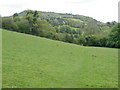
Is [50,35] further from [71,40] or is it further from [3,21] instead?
[3,21]

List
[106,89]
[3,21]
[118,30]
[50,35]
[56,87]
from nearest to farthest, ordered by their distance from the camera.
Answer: [56,87] → [106,89] → [3,21] → [118,30] → [50,35]

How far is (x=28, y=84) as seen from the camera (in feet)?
35.4

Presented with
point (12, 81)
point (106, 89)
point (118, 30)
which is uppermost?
point (118, 30)

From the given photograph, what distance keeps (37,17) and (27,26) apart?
15.4 metres

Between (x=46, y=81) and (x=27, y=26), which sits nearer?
(x=46, y=81)

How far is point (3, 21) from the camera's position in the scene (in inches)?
2798

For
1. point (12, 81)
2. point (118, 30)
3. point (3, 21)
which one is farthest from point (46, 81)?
point (118, 30)

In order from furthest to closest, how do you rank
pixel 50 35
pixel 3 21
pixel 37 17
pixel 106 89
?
pixel 37 17
pixel 50 35
pixel 3 21
pixel 106 89

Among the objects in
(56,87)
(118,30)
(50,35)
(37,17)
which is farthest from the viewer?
(37,17)

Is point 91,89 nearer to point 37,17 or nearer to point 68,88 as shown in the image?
point 68,88

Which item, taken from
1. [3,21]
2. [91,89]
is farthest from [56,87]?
[3,21]

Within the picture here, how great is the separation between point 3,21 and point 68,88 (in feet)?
219

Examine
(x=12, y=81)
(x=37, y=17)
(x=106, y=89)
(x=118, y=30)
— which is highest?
(x=37, y=17)

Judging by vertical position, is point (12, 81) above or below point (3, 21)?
below
